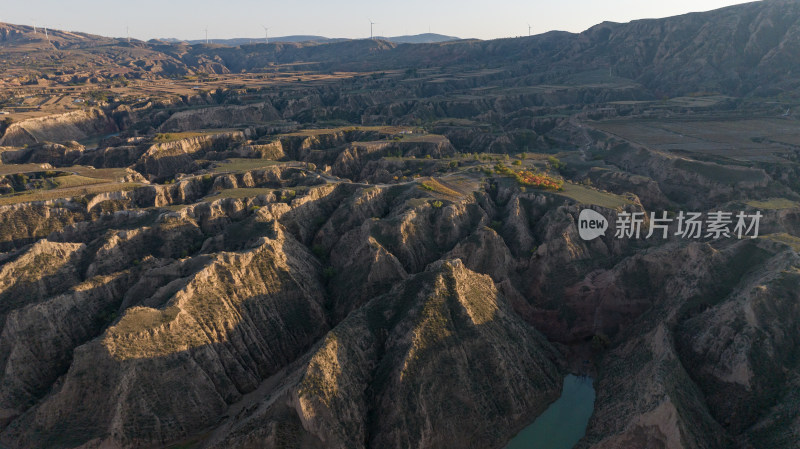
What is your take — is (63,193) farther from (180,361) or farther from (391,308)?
(391,308)

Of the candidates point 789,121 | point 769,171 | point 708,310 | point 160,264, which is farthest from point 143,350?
point 789,121

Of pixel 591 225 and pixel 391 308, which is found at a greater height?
pixel 591 225

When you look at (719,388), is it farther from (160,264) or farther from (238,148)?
(238,148)

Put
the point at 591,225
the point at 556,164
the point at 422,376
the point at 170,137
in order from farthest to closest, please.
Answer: the point at 170,137 → the point at 556,164 → the point at 591,225 → the point at 422,376

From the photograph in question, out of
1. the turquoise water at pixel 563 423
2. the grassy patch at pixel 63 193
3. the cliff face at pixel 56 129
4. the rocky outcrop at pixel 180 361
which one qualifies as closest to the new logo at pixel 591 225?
the turquoise water at pixel 563 423

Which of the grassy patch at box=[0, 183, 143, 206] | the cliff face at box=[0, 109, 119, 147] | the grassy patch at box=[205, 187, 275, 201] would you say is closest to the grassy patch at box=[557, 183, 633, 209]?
the grassy patch at box=[205, 187, 275, 201]

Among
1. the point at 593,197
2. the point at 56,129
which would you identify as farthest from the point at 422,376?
the point at 56,129

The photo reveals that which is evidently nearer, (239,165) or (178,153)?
(239,165)

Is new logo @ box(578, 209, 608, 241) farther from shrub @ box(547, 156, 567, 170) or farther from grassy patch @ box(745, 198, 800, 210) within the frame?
shrub @ box(547, 156, 567, 170)
